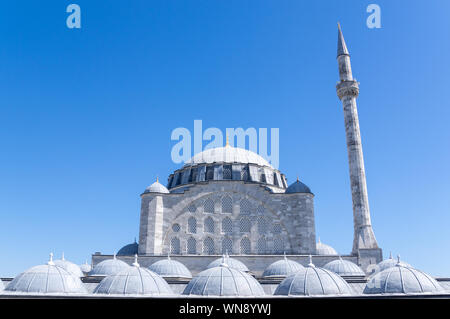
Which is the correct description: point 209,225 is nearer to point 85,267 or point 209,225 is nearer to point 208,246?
point 208,246

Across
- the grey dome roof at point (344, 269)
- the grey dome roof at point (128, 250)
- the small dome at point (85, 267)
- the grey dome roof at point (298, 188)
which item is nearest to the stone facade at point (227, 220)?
the grey dome roof at point (298, 188)

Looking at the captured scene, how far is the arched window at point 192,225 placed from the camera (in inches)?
1093

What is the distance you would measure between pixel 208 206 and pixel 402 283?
15726 mm

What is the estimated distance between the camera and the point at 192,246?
27.5m

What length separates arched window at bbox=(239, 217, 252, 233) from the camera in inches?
1094

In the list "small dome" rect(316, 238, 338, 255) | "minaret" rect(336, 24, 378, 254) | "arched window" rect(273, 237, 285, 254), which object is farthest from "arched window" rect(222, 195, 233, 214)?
"small dome" rect(316, 238, 338, 255)

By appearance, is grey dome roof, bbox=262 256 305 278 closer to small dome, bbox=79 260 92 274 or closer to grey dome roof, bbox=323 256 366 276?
grey dome roof, bbox=323 256 366 276

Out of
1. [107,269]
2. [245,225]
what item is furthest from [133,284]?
[245,225]

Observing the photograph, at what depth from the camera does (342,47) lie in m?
32.6

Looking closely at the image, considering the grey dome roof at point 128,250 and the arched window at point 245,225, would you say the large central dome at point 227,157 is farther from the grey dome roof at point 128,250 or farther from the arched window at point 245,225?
the grey dome roof at point 128,250
